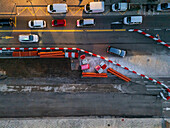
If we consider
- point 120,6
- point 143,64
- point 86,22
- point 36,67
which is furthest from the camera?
point 143,64

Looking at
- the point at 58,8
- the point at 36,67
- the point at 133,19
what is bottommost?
the point at 36,67

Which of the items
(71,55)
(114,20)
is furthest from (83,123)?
(114,20)

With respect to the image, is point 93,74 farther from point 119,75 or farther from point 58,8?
point 58,8

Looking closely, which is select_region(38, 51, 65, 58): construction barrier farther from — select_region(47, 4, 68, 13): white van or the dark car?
the dark car

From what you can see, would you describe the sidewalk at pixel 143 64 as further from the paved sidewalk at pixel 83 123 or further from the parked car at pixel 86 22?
the paved sidewalk at pixel 83 123

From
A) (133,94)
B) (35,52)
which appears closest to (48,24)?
(35,52)
